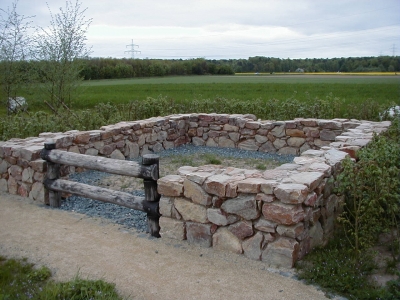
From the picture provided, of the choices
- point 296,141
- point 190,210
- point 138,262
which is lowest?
point 138,262

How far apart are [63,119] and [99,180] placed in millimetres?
3661

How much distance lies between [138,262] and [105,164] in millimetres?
1794

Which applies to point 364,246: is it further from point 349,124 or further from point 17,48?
point 17,48

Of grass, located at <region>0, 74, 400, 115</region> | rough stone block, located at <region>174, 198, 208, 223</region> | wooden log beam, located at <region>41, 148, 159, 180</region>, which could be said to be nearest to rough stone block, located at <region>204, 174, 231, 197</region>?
rough stone block, located at <region>174, 198, 208, 223</region>

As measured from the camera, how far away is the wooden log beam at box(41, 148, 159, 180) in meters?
5.18

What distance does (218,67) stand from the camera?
4472 centimetres

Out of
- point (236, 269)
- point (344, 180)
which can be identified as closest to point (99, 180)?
point (236, 269)

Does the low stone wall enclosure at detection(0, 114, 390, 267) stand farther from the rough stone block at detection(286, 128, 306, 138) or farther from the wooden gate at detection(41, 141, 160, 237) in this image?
the rough stone block at detection(286, 128, 306, 138)

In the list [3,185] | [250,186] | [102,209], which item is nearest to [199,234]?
[250,186]

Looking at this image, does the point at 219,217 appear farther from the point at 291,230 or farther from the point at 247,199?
the point at 291,230

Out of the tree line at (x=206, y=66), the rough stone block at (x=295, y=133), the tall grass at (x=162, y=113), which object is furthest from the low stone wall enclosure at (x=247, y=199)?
the tree line at (x=206, y=66)

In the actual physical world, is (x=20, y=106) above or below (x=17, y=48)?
below

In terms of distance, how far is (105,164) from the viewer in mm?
5723

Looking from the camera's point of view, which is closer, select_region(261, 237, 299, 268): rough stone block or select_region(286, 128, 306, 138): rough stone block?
select_region(261, 237, 299, 268): rough stone block
